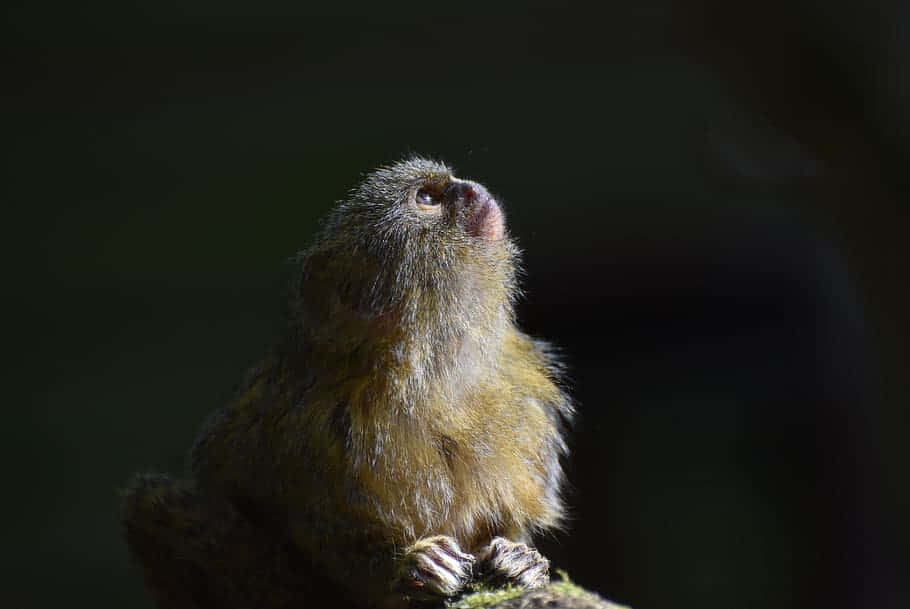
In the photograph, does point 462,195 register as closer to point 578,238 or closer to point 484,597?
point 484,597

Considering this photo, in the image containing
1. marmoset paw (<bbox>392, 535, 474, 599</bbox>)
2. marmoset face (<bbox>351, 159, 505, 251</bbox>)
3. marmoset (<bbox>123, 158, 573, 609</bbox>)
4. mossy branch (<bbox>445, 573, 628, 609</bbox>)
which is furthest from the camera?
marmoset face (<bbox>351, 159, 505, 251</bbox>)

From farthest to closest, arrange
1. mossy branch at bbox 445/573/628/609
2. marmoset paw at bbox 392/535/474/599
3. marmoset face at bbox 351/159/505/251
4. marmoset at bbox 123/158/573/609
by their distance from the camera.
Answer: marmoset face at bbox 351/159/505/251, marmoset at bbox 123/158/573/609, marmoset paw at bbox 392/535/474/599, mossy branch at bbox 445/573/628/609

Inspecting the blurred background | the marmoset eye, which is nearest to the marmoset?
the marmoset eye

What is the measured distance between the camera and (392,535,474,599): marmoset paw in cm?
153

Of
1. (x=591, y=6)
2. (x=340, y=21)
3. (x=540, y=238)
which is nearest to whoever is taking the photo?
(x=540, y=238)

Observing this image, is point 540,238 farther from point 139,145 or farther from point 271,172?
point 139,145

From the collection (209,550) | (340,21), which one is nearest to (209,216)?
(340,21)

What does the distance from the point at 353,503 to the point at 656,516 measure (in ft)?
3.93

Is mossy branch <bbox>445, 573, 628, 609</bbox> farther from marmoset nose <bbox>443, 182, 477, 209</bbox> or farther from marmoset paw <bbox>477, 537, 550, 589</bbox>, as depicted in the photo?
marmoset nose <bbox>443, 182, 477, 209</bbox>

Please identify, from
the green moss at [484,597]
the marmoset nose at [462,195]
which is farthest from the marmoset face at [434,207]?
the green moss at [484,597]

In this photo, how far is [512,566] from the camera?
1.56 meters

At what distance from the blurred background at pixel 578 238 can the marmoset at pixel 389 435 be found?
53cm

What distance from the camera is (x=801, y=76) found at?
1585 mm

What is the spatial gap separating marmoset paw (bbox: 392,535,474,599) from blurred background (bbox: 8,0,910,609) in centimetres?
76
